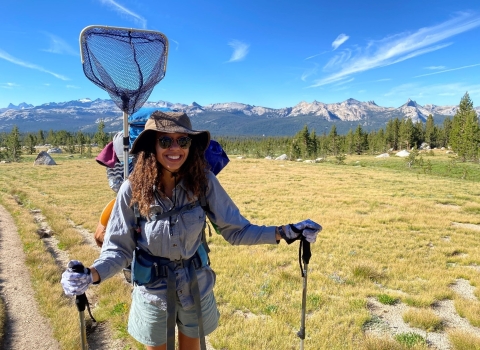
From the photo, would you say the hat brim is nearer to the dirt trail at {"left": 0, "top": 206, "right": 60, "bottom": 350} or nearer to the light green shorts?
the light green shorts

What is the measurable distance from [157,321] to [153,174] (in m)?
1.27

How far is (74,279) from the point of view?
6.37ft

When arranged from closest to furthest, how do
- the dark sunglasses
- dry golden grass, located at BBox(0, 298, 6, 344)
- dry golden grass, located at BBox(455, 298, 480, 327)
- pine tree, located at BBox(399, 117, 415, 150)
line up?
the dark sunglasses
dry golden grass, located at BBox(0, 298, 6, 344)
dry golden grass, located at BBox(455, 298, 480, 327)
pine tree, located at BBox(399, 117, 415, 150)

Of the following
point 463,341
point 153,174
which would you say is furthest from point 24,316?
point 463,341

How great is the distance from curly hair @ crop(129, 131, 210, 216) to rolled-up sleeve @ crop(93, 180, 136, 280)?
0.09 meters

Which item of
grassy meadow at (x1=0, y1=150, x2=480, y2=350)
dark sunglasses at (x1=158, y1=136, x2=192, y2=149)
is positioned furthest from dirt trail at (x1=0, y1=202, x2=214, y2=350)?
dark sunglasses at (x1=158, y1=136, x2=192, y2=149)

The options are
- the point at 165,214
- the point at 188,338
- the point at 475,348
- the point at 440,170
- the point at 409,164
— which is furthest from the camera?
the point at 409,164

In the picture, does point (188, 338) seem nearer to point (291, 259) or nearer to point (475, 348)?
point (475, 348)

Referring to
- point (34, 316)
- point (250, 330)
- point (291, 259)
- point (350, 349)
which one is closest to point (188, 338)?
point (250, 330)

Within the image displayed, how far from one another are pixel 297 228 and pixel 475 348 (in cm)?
379

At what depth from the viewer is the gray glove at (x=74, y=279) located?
75.8 inches

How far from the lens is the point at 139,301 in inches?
99.7

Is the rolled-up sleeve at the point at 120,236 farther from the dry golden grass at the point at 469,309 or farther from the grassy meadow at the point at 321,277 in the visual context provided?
the dry golden grass at the point at 469,309

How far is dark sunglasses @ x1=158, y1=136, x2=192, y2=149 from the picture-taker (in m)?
2.39
